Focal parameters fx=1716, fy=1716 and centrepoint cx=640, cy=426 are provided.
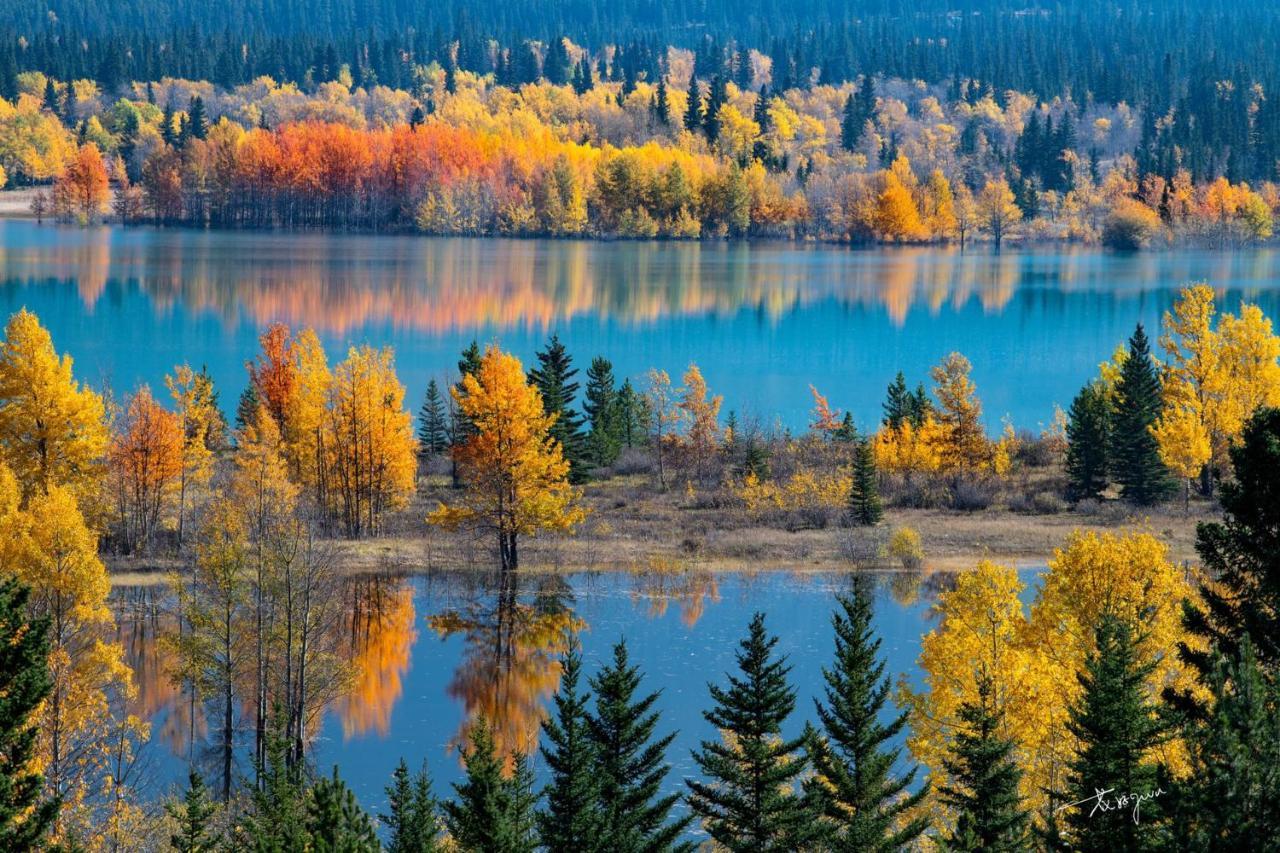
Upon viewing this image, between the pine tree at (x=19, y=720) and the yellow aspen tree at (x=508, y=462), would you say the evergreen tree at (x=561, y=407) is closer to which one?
the yellow aspen tree at (x=508, y=462)

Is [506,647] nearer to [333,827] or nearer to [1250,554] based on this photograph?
[333,827]

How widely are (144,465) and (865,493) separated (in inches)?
965

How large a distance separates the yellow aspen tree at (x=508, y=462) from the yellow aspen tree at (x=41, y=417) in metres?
10.7

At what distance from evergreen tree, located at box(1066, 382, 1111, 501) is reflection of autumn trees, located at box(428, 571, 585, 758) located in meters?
22.7

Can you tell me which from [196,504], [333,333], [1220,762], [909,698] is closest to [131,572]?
[196,504]

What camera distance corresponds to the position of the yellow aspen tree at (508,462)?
174 ft

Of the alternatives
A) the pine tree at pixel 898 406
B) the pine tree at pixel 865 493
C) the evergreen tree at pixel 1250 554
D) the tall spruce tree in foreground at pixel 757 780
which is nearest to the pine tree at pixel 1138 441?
the pine tree at pixel 898 406

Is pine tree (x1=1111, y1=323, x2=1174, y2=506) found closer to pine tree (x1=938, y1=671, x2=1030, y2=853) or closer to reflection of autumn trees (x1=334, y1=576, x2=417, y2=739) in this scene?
reflection of autumn trees (x1=334, y1=576, x2=417, y2=739)

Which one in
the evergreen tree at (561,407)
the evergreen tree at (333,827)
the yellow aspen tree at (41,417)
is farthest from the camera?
the evergreen tree at (561,407)

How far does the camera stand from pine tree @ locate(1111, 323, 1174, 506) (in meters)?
65.1

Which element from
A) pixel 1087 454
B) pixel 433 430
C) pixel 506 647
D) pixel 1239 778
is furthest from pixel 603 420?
pixel 1239 778

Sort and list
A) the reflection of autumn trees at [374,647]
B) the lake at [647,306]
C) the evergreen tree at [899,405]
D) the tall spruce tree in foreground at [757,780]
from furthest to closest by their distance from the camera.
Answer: the lake at [647,306] < the evergreen tree at [899,405] < the reflection of autumn trees at [374,647] < the tall spruce tree in foreground at [757,780]

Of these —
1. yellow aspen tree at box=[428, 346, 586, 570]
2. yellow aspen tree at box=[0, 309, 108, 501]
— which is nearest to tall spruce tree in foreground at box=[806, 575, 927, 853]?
yellow aspen tree at box=[428, 346, 586, 570]

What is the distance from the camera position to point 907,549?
184 ft
